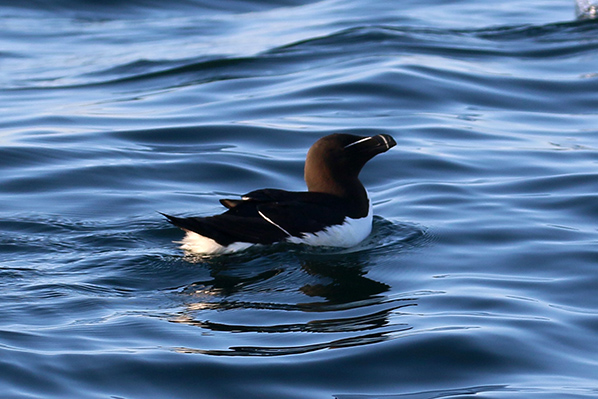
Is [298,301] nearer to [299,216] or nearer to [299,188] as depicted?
[299,216]

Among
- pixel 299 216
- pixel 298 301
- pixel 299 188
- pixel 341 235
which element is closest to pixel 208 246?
pixel 299 216

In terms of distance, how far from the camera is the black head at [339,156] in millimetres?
7570

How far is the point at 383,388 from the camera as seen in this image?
4.93 m

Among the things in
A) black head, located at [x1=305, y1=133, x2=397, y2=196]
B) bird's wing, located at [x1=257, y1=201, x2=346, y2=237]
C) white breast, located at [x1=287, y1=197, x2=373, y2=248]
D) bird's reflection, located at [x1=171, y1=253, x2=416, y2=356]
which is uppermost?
black head, located at [x1=305, y1=133, x2=397, y2=196]

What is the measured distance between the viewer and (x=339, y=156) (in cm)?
758

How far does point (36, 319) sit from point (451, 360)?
7.73 feet

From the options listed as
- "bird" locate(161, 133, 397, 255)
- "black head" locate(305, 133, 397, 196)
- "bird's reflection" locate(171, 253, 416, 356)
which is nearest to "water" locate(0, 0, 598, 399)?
"bird's reflection" locate(171, 253, 416, 356)

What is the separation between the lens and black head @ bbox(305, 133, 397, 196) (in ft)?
24.8

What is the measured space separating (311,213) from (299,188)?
7.60ft

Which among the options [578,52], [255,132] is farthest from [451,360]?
[578,52]

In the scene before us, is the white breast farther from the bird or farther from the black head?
the black head

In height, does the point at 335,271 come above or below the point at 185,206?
below

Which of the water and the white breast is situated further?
the white breast

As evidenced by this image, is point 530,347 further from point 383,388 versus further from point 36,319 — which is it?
point 36,319
